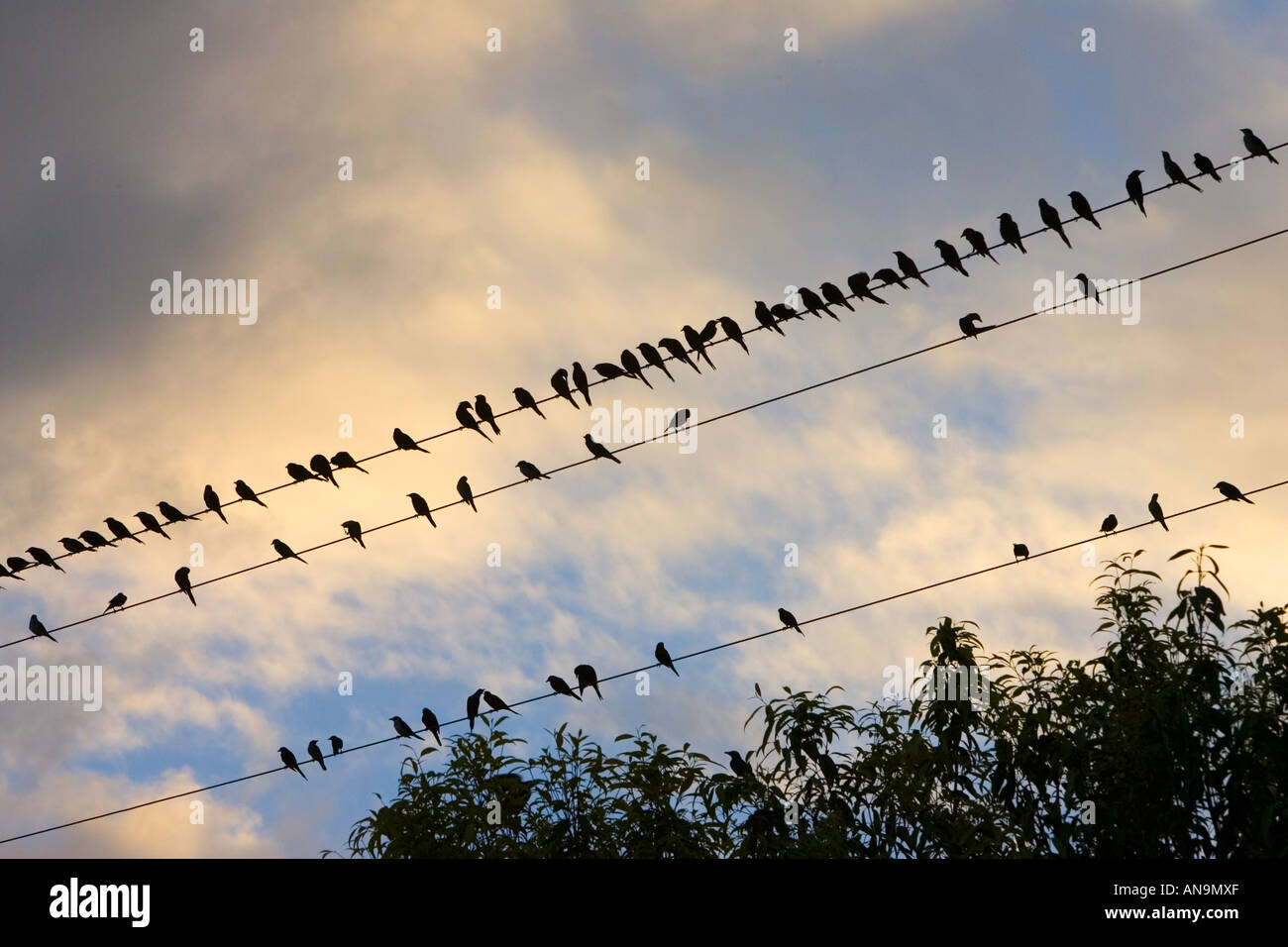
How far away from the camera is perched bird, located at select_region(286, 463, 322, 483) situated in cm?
1655

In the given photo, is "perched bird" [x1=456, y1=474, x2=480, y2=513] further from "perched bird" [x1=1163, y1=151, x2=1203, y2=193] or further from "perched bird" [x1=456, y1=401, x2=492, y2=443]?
"perched bird" [x1=1163, y1=151, x2=1203, y2=193]

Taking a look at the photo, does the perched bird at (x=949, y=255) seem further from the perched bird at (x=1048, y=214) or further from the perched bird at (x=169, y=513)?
the perched bird at (x=169, y=513)

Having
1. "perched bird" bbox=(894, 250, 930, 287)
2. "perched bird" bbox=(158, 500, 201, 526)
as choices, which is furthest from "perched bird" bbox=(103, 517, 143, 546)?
"perched bird" bbox=(894, 250, 930, 287)

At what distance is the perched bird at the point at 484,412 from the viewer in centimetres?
1613

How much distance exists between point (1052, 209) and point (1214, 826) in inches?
289

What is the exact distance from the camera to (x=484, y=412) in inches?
647

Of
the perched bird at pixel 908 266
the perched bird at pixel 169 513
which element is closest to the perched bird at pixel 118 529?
the perched bird at pixel 169 513

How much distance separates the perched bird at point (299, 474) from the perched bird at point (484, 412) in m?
1.90

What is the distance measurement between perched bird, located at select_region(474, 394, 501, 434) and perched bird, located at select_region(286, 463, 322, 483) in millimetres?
1899
